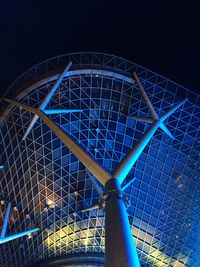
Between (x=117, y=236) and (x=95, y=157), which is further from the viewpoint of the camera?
(x=95, y=157)

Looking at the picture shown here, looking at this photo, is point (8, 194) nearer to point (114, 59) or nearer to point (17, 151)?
point (17, 151)

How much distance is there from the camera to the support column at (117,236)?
1055cm

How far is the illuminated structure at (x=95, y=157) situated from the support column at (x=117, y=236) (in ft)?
78.8

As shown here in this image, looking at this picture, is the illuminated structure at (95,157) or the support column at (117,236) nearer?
the support column at (117,236)

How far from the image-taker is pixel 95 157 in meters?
43.2

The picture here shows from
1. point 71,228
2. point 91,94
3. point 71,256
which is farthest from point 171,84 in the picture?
point 71,256

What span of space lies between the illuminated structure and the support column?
78.8 ft

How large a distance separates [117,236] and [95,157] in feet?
104

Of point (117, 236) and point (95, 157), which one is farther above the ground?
point (95, 157)

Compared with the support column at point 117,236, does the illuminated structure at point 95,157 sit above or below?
above

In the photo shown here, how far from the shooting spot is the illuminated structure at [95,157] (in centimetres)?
3869

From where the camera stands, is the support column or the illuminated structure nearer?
the support column

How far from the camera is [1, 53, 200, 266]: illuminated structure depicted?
127 ft

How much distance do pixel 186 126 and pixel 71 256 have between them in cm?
2452
